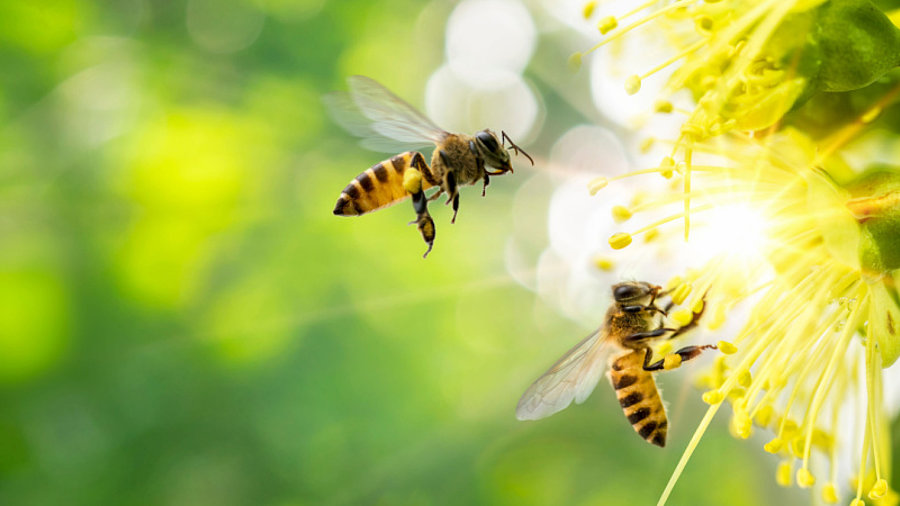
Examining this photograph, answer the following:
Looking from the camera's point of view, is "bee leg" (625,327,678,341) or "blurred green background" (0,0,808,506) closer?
"bee leg" (625,327,678,341)

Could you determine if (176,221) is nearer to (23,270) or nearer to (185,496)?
(23,270)

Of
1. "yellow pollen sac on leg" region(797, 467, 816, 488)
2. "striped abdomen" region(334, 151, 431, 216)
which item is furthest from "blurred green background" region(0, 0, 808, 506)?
"striped abdomen" region(334, 151, 431, 216)

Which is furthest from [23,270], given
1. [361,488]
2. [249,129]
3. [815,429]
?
[815,429]

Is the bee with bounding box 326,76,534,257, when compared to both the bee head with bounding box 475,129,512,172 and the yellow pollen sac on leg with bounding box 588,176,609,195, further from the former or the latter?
the yellow pollen sac on leg with bounding box 588,176,609,195

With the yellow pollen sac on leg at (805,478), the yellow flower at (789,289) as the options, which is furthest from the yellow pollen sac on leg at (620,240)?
the yellow pollen sac on leg at (805,478)

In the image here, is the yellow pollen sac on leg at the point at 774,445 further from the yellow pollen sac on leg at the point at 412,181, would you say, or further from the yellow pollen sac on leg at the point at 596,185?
the yellow pollen sac on leg at the point at 412,181

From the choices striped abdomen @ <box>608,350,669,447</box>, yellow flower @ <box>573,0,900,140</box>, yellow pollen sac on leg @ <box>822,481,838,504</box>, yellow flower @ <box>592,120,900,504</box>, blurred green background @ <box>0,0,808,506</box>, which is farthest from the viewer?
blurred green background @ <box>0,0,808,506</box>

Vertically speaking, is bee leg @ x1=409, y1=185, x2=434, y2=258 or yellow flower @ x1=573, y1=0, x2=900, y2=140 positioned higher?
yellow flower @ x1=573, y1=0, x2=900, y2=140
